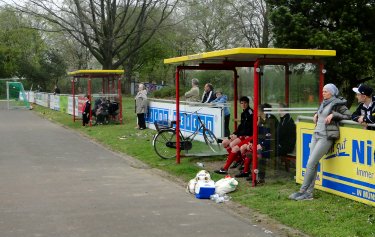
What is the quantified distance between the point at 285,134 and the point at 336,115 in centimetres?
190

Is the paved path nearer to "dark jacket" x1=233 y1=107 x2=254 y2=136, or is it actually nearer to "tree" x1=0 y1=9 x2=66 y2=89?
"dark jacket" x1=233 y1=107 x2=254 y2=136

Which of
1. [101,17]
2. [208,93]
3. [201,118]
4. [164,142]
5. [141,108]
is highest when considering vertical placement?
[101,17]

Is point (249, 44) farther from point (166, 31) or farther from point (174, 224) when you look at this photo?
point (174, 224)

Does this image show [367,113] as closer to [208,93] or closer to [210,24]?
[208,93]

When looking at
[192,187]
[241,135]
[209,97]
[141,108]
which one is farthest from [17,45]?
→ [192,187]

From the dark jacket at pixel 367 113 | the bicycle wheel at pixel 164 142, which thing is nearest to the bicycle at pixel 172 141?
the bicycle wheel at pixel 164 142

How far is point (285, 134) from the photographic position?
932 cm

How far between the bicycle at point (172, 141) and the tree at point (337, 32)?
9427mm

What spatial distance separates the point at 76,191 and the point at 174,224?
9.03 feet

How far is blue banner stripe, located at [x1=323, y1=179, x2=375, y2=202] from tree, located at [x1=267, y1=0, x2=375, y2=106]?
13025mm

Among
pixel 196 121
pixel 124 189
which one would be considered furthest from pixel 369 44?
pixel 124 189

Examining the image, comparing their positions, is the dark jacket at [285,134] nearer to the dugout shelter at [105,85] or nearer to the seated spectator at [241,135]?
the seated spectator at [241,135]

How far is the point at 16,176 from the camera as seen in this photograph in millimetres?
10461

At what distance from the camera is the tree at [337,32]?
20375mm
